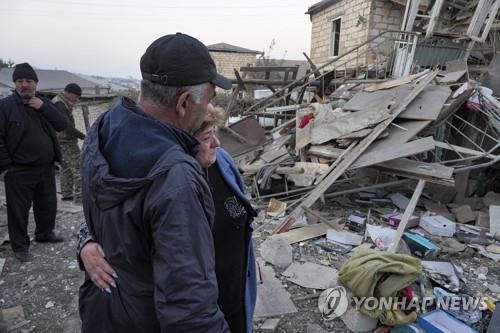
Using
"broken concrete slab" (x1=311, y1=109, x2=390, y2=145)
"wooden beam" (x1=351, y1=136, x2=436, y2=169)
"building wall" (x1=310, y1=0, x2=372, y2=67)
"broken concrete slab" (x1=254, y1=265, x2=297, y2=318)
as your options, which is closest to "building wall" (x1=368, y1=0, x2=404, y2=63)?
"building wall" (x1=310, y1=0, x2=372, y2=67)

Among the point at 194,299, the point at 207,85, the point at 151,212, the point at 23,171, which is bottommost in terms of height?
the point at 23,171

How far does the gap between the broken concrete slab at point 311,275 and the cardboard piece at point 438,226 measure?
1667mm

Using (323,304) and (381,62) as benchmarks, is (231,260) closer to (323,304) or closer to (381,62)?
(323,304)

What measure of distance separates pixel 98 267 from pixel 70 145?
4701 mm

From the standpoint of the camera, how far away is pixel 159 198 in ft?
2.83

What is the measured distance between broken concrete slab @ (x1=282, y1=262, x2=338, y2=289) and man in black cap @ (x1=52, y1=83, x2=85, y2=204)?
3.57 meters

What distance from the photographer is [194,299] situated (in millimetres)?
868

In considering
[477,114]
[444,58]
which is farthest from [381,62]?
[477,114]

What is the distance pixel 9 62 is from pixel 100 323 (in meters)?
33.3

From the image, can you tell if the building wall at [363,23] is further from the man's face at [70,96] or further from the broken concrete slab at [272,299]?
the broken concrete slab at [272,299]

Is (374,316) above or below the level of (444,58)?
below

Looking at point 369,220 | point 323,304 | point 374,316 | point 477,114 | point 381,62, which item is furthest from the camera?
point 381,62

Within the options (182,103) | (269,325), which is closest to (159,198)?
(182,103)

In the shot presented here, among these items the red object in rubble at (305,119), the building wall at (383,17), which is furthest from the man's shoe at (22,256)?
the building wall at (383,17)
